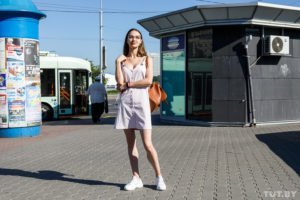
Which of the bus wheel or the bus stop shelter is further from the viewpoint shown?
the bus wheel

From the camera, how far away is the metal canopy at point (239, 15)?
34.2 feet

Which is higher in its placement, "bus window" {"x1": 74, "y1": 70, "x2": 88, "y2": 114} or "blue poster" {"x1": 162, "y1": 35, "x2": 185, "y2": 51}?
"blue poster" {"x1": 162, "y1": 35, "x2": 185, "y2": 51}

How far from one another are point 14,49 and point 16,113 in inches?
61.8

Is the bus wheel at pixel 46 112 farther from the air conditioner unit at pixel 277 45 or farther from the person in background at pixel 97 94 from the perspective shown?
the air conditioner unit at pixel 277 45

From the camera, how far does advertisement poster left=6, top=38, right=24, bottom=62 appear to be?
8.91 metres

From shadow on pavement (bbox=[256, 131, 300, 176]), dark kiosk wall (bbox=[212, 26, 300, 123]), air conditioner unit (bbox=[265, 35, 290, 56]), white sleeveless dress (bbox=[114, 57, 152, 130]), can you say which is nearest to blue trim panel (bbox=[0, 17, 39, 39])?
dark kiosk wall (bbox=[212, 26, 300, 123])

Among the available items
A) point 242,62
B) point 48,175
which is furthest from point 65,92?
point 48,175

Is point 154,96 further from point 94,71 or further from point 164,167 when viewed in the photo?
point 94,71

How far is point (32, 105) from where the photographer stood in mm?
9250

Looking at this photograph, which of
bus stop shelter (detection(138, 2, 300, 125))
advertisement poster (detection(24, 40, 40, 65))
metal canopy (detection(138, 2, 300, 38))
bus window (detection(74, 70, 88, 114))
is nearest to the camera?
advertisement poster (detection(24, 40, 40, 65))

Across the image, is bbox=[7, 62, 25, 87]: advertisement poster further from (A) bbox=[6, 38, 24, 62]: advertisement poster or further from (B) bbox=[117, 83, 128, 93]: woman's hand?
(B) bbox=[117, 83, 128, 93]: woman's hand

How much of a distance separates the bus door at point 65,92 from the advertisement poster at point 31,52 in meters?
5.34

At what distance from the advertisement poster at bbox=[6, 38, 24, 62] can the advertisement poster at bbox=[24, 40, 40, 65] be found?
0.47 feet

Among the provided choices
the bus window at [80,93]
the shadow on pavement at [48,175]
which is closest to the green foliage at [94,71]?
the bus window at [80,93]
